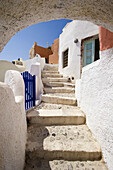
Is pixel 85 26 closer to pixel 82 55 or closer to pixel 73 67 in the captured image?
pixel 82 55

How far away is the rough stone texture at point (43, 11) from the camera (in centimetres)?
65

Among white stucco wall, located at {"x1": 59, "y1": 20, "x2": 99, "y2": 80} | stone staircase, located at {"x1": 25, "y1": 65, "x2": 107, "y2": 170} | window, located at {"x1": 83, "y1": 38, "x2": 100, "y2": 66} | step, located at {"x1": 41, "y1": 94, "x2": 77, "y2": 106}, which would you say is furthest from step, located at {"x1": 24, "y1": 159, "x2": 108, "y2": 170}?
window, located at {"x1": 83, "y1": 38, "x2": 100, "y2": 66}

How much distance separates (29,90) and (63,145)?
216 centimetres

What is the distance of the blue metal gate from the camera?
291cm

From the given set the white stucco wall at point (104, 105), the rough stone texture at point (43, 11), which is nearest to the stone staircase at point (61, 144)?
the white stucco wall at point (104, 105)

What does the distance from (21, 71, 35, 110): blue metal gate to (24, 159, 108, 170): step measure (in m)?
1.53

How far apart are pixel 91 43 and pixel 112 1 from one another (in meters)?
4.77

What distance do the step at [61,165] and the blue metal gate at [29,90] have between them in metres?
1.53

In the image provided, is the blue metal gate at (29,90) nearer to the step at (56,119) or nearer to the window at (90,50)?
the step at (56,119)

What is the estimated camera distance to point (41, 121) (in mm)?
2324

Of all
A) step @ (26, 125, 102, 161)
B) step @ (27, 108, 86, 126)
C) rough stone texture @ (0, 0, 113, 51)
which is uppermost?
rough stone texture @ (0, 0, 113, 51)

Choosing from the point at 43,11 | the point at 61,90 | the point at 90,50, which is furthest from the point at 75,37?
the point at 43,11

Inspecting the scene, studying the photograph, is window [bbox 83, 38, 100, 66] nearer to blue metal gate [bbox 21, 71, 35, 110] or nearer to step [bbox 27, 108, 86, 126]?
blue metal gate [bbox 21, 71, 35, 110]

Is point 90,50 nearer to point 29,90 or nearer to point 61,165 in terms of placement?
point 29,90
